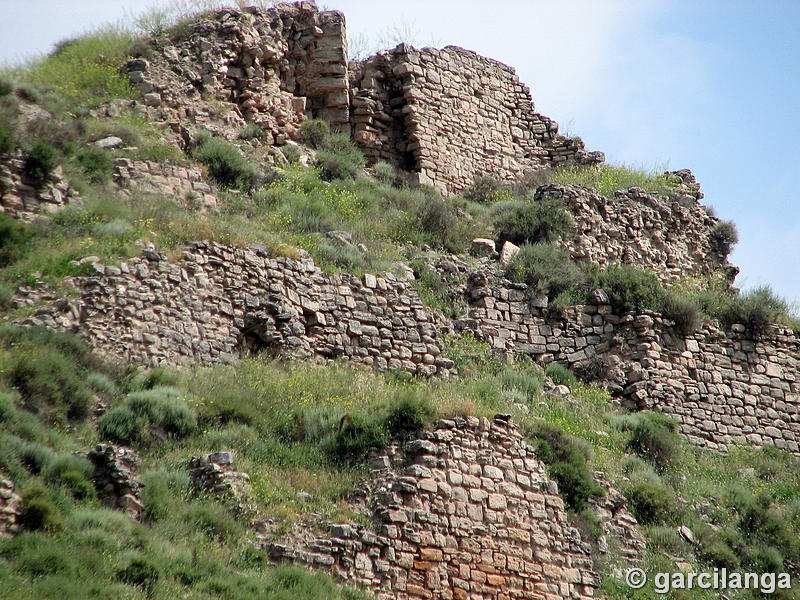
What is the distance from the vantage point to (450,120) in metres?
22.8

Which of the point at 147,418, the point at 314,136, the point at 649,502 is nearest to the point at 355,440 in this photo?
the point at 147,418

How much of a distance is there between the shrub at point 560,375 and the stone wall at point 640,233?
3404 mm

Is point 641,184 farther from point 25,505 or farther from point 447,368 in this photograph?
point 25,505

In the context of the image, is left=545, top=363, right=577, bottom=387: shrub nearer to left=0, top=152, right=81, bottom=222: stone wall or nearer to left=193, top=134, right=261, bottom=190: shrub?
left=193, top=134, right=261, bottom=190: shrub

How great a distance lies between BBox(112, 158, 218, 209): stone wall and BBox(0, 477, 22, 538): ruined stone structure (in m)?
8.16

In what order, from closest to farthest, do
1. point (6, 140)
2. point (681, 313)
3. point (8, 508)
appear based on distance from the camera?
point (8, 508) < point (6, 140) < point (681, 313)

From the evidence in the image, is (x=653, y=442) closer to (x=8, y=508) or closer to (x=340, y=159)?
(x=340, y=159)

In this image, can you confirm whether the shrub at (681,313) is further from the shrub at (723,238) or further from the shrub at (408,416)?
the shrub at (408,416)

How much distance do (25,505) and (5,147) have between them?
7.35m

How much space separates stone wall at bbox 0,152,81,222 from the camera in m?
14.2

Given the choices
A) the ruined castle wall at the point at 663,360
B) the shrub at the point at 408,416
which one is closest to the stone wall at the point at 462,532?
the shrub at the point at 408,416

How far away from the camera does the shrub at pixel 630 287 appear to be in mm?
18141

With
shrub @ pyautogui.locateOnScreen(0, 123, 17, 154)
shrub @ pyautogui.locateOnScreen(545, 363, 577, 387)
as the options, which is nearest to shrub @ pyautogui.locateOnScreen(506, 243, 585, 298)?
shrub @ pyautogui.locateOnScreen(545, 363, 577, 387)

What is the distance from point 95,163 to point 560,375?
893 centimetres
